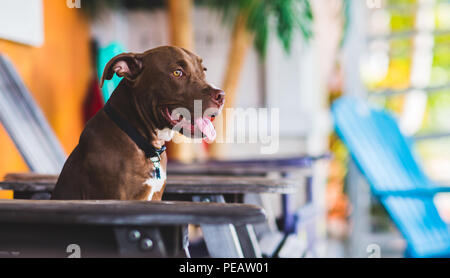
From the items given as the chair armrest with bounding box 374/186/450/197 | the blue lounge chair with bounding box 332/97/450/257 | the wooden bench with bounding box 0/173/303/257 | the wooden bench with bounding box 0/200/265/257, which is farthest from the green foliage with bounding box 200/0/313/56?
the wooden bench with bounding box 0/200/265/257

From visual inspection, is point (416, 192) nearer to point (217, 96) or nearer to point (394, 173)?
point (394, 173)

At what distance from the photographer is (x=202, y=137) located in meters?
0.86

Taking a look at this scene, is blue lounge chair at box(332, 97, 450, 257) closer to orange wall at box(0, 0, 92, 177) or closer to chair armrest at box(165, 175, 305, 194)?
chair armrest at box(165, 175, 305, 194)

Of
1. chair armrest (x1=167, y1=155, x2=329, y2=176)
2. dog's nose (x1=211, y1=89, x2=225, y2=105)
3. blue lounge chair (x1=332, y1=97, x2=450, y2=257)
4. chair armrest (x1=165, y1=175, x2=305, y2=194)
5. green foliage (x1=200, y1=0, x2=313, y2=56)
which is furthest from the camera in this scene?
green foliage (x1=200, y1=0, x2=313, y2=56)

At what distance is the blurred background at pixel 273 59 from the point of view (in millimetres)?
2123

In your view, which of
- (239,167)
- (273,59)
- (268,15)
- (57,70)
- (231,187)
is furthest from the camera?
(273,59)

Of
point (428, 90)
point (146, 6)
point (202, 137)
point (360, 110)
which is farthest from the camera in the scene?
point (428, 90)

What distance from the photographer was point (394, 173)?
2.38m

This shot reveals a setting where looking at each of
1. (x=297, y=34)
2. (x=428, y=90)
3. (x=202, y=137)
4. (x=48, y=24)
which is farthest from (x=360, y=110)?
(x=202, y=137)

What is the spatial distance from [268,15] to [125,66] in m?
1.52

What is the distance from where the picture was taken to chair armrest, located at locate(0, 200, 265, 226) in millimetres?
714

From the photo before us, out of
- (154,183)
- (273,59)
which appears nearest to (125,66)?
(154,183)
